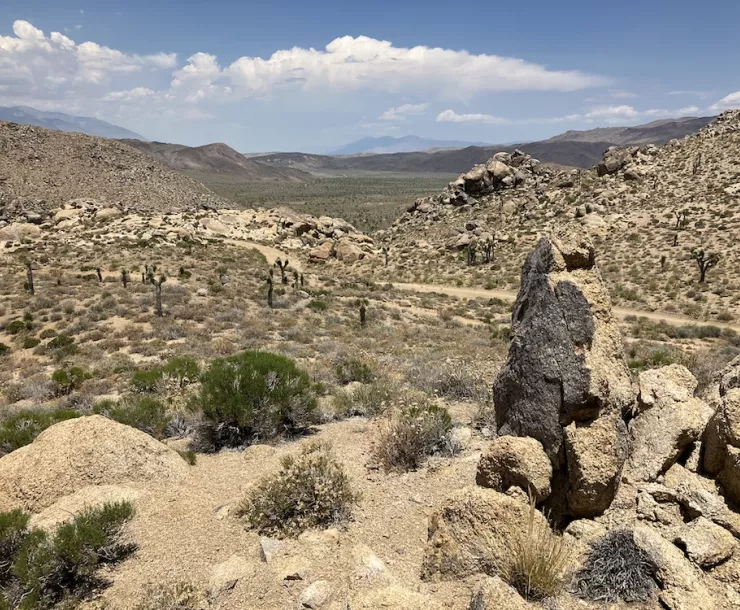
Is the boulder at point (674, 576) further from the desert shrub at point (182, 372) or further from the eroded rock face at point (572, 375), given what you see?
the desert shrub at point (182, 372)

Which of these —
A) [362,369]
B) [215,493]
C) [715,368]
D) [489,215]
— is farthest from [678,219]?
[215,493]

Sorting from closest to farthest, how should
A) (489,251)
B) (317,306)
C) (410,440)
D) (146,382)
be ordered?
(410,440)
(146,382)
(317,306)
(489,251)

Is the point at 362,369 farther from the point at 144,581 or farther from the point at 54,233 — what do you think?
the point at 54,233

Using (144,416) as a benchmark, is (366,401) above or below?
below

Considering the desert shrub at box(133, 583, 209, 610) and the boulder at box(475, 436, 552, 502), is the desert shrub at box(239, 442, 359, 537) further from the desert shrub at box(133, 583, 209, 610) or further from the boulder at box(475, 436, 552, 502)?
the boulder at box(475, 436, 552, 502)

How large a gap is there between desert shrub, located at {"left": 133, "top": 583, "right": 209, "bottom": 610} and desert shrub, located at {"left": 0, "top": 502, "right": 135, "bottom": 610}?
77 cm

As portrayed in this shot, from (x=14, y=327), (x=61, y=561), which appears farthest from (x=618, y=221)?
(x=61, y=561)

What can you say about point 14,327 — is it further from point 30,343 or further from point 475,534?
point 475,534

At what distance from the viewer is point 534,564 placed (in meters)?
4.01

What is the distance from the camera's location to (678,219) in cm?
4025

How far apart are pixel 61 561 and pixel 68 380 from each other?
1022cm

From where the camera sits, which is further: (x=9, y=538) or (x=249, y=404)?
(x=249, y=404)

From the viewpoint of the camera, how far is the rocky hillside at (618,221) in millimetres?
32812

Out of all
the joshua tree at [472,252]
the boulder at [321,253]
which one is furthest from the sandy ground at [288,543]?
the boulder at [321,253]
